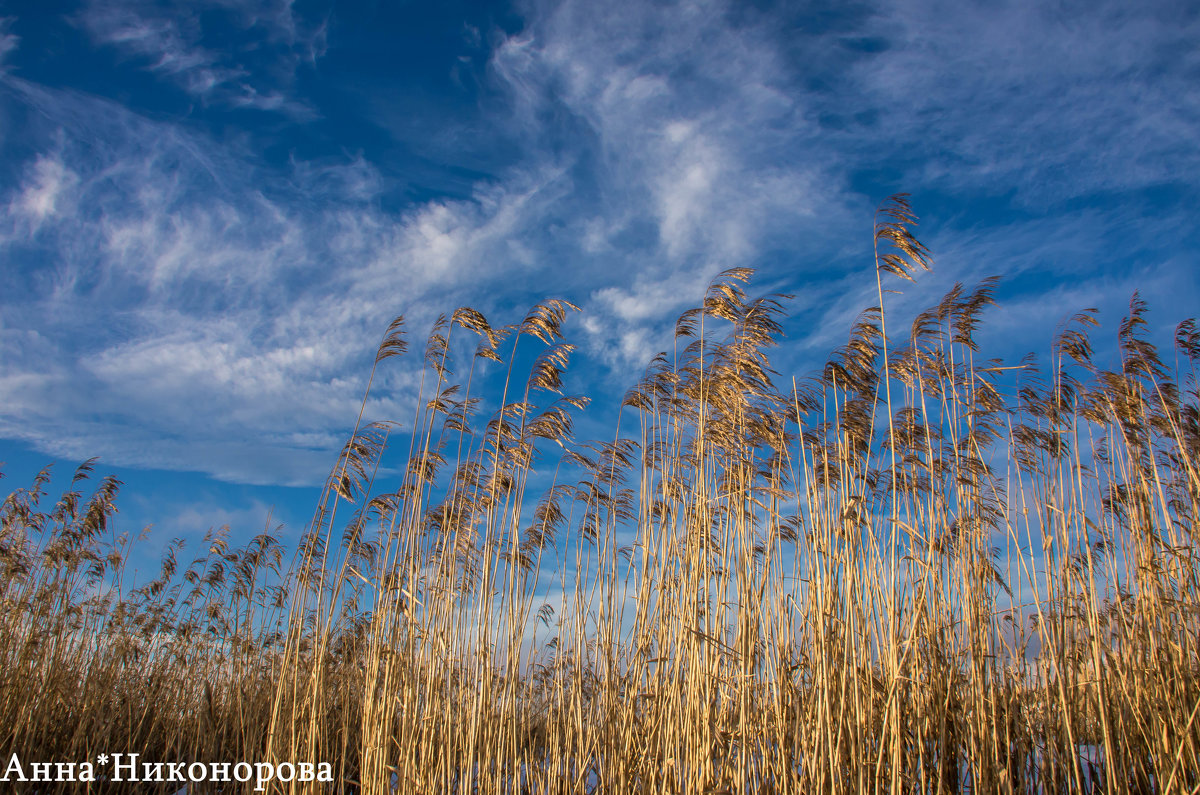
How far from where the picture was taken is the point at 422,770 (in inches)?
132

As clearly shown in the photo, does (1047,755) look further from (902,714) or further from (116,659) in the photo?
(116,659)

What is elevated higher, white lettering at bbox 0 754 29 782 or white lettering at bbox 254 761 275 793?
white lettering at bbox 254 761 275 793

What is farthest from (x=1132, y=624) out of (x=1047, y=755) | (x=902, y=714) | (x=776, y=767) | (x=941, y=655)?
(x=776, y=767)

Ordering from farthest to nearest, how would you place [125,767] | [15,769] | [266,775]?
[125,767], [15,769], [266,775]

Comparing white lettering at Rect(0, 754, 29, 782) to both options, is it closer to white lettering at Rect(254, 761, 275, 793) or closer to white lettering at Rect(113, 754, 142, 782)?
white lettering at Rect(113, 754, 142, 782)

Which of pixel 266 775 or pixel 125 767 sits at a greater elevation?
pixel 266 775

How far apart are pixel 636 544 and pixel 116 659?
5.87 metres

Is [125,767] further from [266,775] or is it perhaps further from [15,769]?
[266,775]

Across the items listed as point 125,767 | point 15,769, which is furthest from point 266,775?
point 15,769

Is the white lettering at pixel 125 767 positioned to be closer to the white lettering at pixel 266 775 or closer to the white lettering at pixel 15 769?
the white lettering at pixel 15 769

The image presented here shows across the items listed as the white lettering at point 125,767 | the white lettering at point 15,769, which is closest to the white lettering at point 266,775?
the white lettering at point 125,767

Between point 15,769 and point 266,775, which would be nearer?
point 266,775

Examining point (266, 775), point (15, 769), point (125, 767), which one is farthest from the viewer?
point (125, 767)

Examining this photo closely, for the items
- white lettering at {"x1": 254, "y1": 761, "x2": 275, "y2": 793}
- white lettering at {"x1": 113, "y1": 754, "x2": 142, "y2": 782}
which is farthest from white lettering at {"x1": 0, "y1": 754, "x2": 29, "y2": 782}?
white lettering at {"x1": 254, "y1": 761, "x2": 275, "y2": 793}
